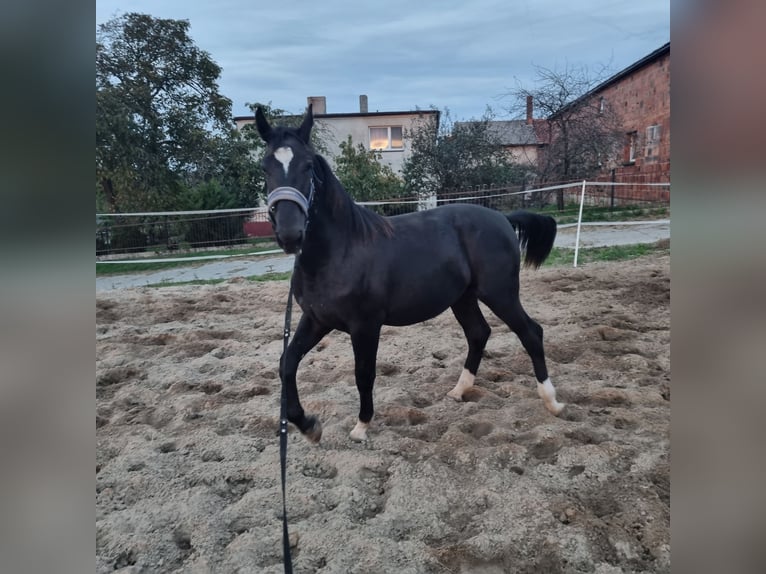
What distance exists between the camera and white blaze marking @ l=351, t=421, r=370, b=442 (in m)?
2.81

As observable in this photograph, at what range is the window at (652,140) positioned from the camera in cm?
1154

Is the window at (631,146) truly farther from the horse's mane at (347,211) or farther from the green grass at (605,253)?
the horse's mane at (347,211)

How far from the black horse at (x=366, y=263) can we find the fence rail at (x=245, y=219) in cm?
720

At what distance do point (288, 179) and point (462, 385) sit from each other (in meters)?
1.97

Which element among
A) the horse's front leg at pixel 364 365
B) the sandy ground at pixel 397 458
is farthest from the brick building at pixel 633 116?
the horse's front leg at pixel 364 365

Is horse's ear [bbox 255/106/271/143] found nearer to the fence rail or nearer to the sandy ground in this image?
the sandy ground

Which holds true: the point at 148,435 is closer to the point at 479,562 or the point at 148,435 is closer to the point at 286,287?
the point at 479,562

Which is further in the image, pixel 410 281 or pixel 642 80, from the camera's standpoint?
pixel 642 80

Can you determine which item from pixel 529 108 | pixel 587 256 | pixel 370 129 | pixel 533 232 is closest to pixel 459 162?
pixel 529 108

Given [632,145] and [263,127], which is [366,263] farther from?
[632,145]
